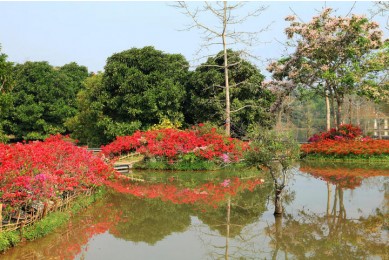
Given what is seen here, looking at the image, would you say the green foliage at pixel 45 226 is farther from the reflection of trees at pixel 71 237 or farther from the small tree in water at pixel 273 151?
the small tree in water at pixel 273 151

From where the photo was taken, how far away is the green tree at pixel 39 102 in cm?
3847

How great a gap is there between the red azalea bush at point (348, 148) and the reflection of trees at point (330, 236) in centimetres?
1310

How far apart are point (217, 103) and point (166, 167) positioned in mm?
9075

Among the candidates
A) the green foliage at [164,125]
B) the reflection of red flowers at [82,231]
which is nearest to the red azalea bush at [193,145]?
the green foliage at [164,125]

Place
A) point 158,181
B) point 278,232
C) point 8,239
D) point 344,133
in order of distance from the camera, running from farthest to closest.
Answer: point 344,133 → point 158,181 → point 278,232 → point 8,239

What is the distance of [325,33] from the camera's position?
28297mm

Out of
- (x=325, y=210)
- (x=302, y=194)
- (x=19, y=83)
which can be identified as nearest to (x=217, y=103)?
(x=302, y=194)

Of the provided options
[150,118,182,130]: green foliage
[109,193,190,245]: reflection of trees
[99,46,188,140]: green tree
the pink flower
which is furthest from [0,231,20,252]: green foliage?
[99,46,188,140]: green tree

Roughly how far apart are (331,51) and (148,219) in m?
21.3

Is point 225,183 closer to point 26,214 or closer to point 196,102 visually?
point 26,214

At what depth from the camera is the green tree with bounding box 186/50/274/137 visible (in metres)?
30.9

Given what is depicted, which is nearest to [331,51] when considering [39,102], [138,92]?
[138,92]

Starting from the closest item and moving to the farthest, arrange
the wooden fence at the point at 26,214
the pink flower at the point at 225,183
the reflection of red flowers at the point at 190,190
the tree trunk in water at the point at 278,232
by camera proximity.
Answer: the tree trunk in water at the point at 278,232 < the wooden fence at the point at 26,214 < the reflection of red flowers at the point at 190,190 < the pink flower at the point at 225,183

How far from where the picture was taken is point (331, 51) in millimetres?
28188
